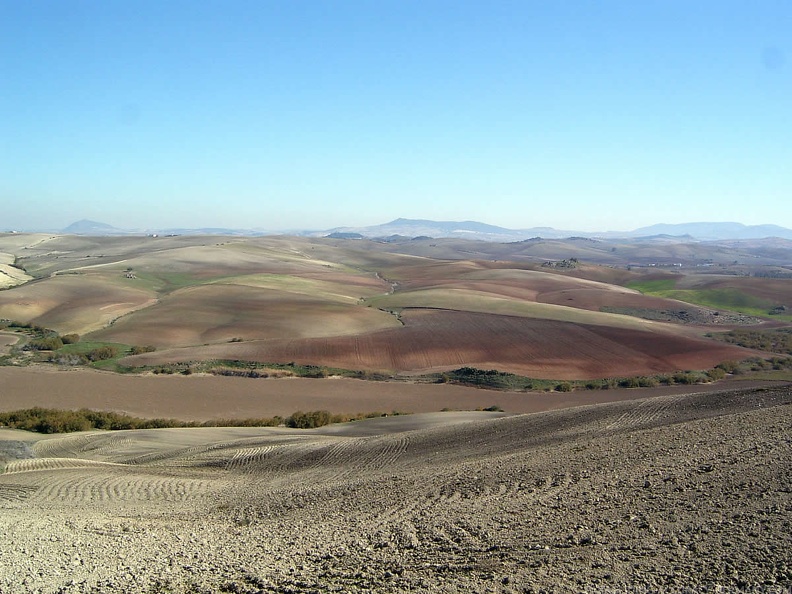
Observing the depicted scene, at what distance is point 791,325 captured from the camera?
6456 centimetres

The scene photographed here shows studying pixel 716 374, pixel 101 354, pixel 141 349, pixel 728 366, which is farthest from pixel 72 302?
pixel 728 366

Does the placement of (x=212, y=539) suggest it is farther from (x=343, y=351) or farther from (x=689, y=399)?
(x=343, y=351)

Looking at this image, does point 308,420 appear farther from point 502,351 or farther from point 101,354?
point 101,354

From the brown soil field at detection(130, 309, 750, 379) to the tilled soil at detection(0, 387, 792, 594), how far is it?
2310 centimetres

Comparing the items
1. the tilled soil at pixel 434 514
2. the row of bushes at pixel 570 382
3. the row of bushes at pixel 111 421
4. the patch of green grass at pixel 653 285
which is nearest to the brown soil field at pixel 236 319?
the row of bushes at pixel 570 382

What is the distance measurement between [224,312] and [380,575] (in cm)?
5440

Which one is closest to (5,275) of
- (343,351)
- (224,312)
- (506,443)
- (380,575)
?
(224,312)

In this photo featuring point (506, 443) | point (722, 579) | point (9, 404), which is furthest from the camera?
point (9, 404)

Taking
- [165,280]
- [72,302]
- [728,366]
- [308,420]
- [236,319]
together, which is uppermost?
[165,280]

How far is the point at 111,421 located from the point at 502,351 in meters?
29.5

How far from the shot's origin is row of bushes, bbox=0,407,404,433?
1029 inches

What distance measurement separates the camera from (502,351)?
4797 centimetres

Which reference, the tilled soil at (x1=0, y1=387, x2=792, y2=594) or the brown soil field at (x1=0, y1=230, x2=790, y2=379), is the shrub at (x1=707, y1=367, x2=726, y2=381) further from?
the tilled soil at (x1=0, y1=387, x2=792, y2=594)

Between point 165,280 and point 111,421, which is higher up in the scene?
point 165,280
